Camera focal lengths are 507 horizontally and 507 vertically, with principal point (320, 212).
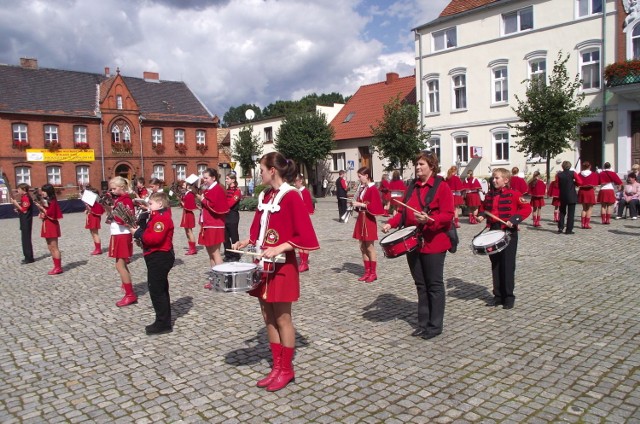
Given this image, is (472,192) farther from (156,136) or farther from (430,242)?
(156,136)

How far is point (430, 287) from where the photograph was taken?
555cm

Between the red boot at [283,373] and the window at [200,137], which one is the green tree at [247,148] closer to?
the window at [200,137]

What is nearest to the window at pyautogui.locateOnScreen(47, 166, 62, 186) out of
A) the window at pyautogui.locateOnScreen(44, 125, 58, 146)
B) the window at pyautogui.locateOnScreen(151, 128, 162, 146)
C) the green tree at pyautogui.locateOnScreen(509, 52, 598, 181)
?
the window at pyautogui.locateOnScreen(44, 125, 58, 146)

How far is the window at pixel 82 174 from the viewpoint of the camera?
42750mm

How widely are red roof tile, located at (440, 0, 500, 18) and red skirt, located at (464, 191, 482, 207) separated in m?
18.0

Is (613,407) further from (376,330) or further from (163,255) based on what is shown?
(163,255)

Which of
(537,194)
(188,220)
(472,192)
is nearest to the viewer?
(188,220)

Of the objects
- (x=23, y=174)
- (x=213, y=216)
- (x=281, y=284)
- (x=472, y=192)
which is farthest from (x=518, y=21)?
(x=23, y=174)

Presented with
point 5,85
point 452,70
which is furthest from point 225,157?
point 452,70

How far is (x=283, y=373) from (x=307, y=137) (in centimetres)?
3598

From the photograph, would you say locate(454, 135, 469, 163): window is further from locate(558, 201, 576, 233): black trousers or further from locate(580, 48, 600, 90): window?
locate(558, 201, 576, 233): black trousers

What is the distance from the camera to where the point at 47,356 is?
17.7 feet

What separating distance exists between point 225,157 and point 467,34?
1371 inches

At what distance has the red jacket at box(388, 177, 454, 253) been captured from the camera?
5340mm
